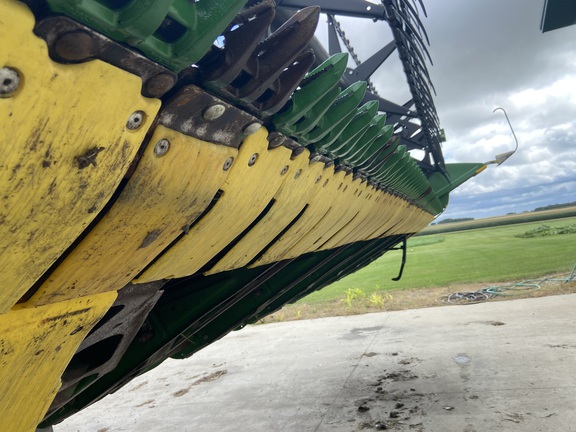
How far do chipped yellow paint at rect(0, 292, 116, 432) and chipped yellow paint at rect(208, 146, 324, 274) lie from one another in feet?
1.75

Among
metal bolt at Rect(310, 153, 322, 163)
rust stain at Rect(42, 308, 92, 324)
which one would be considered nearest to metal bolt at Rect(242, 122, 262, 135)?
metal bolt at Rect(310, 153, 322, 163)

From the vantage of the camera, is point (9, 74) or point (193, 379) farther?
point (193, 379)

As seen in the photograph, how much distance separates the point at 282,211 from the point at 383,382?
4555mm

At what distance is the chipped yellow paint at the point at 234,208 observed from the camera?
117 cm

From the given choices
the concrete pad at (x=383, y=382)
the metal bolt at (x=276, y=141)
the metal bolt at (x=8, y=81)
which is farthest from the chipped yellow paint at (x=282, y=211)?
the concrete pad at (x=383, y=382)

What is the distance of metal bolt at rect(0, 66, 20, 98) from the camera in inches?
20.6

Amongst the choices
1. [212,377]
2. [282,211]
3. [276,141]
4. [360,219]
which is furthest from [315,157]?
[212,377]

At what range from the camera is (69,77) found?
1.94 ft

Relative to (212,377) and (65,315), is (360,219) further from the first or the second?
(212,377)

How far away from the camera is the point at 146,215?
97 cm

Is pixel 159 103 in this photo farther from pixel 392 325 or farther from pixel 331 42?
pixel 392 325

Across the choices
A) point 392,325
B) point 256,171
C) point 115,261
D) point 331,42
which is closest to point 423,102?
point 331,42

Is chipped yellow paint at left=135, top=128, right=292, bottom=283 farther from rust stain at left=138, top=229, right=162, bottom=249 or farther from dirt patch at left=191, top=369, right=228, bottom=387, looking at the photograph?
dirt patch at left=191, top=369, right=228, bottom=387

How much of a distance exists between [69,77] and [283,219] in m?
1.14
